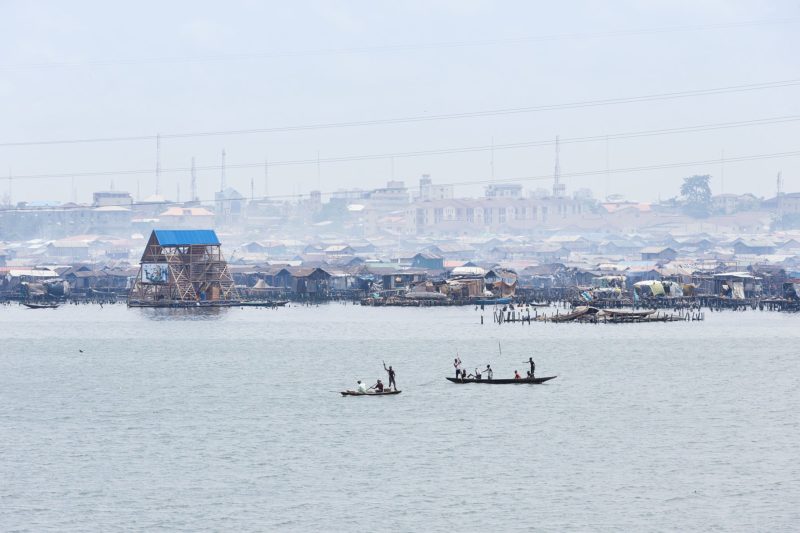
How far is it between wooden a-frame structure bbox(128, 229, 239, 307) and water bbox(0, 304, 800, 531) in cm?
4150

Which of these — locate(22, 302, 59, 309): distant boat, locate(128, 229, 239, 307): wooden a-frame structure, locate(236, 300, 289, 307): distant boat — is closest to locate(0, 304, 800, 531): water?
locate(128, 229, 239, 307): wooden a-frame structure

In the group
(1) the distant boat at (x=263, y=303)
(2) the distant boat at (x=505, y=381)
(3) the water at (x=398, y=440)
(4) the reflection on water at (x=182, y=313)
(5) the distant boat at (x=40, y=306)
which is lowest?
(3) the water at (x=398, y=440)

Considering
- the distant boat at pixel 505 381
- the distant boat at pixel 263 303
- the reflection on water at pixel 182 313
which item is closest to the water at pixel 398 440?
the distant boat at pixel 505 381

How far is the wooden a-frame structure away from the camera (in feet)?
431

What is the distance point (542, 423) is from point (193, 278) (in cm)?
8379

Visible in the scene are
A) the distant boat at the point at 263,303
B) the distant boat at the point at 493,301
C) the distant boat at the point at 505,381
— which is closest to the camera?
the distant boat at the point at 505,381

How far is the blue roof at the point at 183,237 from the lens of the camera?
5156 inches

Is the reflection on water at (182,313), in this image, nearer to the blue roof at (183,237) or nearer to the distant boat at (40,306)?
the blue roof at (183,237)

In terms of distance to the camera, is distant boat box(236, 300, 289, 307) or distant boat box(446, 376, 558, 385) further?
distant boat box(236, 300, 289, 307)

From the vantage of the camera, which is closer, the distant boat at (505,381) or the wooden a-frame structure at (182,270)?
the distant boat at (505,381)

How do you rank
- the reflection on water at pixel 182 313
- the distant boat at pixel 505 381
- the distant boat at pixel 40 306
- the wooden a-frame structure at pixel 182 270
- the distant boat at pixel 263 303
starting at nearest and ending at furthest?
the distant boat at pixel 505 381
the reflection on water at pixel 182 313
the wooden a-frame structure at pixel 182 270
the distant boat at pixel 263 303
the distant boat at pixel 40 306

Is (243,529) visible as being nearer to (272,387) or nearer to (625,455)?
(625,455)

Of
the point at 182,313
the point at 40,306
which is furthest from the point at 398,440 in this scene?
the point at 40,306

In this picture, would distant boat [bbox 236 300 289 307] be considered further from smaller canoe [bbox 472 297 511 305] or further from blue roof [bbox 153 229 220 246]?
smaller canoe [bbox 472 297 511 305]
